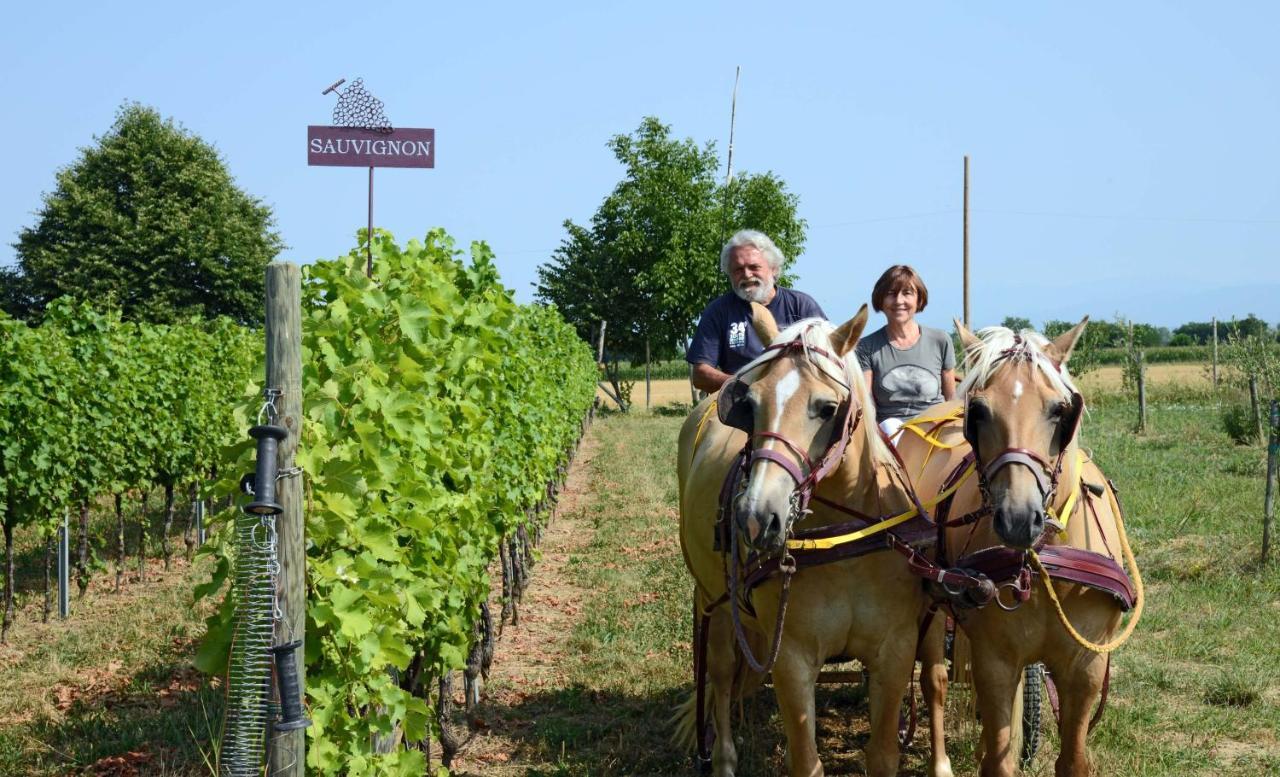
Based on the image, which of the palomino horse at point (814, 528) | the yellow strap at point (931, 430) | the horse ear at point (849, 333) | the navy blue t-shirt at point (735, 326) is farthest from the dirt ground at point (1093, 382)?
the horse ear at point (849, 333)

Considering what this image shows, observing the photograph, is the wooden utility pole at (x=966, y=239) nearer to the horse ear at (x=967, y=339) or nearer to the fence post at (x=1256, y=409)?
the fence post at (x=1256, y=409)

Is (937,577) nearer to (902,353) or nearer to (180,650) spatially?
(902,353)

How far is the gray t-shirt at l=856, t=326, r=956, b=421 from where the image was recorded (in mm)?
5906

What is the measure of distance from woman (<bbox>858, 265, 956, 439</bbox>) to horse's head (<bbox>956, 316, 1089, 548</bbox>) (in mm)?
1845

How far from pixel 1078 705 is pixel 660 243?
131 ft

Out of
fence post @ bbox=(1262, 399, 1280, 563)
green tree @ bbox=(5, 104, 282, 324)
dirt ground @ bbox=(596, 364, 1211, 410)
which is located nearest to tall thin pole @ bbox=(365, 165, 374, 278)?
fence post @ bbox=(1262, 399, 1280, 563)

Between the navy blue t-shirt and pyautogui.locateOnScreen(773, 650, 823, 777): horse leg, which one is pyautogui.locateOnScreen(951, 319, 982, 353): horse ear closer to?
pyautogui.locateOnScreen(773, 650, 823, 777): horse leg

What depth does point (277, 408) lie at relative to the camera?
11.5 feet

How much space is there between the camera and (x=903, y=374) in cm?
591

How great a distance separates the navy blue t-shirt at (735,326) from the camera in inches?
232

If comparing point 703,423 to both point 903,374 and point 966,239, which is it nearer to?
point 903,374

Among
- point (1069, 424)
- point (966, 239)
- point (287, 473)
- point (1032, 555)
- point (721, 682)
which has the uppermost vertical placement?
point (966, 239)

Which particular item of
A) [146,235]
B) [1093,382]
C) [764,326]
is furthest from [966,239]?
[146,235]

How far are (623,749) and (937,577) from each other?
2416mm
